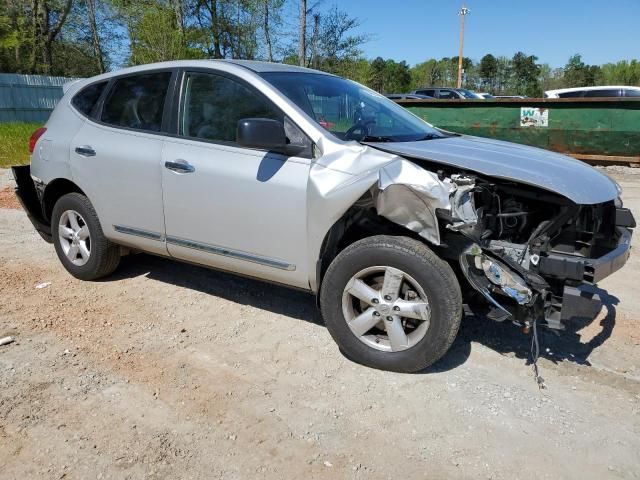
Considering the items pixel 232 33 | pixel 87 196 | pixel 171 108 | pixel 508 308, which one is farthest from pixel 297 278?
pixel 232 33

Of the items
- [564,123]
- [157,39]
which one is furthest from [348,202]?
[157,39]

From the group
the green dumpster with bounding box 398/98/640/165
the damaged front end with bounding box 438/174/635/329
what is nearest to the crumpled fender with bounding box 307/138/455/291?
the damaged front end with bounding box 438/174/635/329

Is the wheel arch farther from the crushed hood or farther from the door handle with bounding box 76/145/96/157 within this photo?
the door handle with bounding box 76/145/96/157

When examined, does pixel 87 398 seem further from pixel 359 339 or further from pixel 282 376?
pixel 359 339

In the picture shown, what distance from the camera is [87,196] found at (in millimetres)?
4578

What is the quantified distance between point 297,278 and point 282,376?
630 millimetres

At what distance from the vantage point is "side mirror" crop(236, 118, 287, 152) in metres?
3.27

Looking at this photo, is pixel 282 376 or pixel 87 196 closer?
pixel 282 376

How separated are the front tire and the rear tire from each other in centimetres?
226

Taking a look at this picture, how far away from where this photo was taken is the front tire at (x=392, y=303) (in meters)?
3.07

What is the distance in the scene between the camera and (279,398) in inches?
123

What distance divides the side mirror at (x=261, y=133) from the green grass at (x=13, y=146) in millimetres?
12197

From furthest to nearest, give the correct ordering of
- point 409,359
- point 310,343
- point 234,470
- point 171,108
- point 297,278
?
point 171,108 → point 310,343 → point 297,278 → point 409,359 → point 234,470

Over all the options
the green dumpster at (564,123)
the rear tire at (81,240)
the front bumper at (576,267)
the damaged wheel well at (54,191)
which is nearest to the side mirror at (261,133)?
the front bumper at (576,267)
